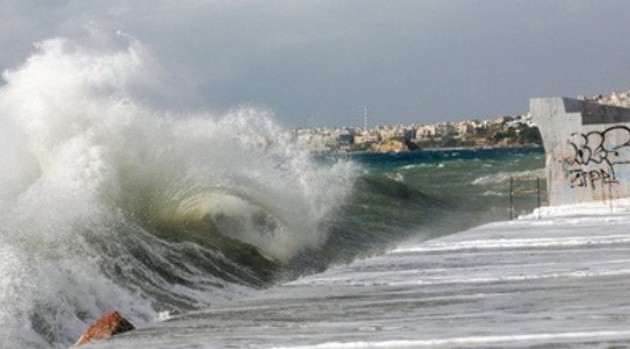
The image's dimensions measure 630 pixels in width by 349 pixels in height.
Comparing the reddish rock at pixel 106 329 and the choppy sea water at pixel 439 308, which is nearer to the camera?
the choppy sea water at pixel 439 308

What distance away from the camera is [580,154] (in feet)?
71.1

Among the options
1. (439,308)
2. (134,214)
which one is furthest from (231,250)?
(439,308)

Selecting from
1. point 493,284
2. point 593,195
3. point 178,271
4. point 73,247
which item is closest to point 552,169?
point 593,195

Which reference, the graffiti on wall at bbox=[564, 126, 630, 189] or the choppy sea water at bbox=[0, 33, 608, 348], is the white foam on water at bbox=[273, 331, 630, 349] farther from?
the graffiti on wall at bbox=[564, 126, 630, 189]

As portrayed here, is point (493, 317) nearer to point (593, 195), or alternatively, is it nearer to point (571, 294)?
point (571, 294)

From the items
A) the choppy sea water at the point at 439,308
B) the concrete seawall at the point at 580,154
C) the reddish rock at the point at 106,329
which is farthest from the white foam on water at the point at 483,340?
the concrete seawall at the point at 580,154

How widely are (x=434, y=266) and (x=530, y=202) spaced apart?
81.6 ft

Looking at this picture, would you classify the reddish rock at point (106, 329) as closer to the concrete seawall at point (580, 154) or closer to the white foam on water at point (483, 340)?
the white foam on water at point (483, 340)

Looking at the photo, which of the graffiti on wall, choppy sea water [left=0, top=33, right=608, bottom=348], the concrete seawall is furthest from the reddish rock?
the graffiti on wall

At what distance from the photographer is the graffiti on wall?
21.4 m

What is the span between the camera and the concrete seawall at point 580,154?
2145cm

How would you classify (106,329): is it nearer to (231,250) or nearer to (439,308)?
(439,308)

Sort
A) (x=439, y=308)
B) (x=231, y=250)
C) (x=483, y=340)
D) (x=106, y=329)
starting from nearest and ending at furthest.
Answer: (x=483, y=340) < (x=106, y=329) < (x=439, y=308) < (x=231, y=250)

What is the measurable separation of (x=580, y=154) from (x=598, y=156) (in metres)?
0.30
